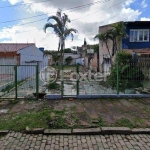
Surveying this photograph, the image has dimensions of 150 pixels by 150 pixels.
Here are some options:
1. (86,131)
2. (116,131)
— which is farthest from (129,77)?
(86,131)

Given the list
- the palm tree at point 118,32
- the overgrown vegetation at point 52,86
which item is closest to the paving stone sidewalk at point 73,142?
the overgrown vegetation at point 52,86

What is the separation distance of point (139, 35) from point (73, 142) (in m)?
15.2

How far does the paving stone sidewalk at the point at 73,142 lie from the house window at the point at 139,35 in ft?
45.2

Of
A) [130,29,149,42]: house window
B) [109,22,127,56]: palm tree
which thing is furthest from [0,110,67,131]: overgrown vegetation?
[130,29,149,42]: house window

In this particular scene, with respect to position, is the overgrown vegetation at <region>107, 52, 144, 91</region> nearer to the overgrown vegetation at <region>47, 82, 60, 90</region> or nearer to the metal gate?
the overgrown vegetation at <region>47, 82, 60, 90</region>

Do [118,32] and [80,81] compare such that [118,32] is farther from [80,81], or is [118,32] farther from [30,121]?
[30,121]

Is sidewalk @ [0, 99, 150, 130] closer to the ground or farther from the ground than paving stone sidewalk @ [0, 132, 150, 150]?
farther from the ground

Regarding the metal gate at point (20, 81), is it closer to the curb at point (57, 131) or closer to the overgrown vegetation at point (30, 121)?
the overgrown vegetation at point (30, 121)

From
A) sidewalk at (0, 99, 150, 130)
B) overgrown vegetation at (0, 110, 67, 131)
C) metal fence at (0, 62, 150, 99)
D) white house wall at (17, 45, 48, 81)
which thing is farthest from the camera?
white house wall at (17, 45, 48, 81)

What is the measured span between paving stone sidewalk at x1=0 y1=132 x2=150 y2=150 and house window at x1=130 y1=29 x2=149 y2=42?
13784 millimetres

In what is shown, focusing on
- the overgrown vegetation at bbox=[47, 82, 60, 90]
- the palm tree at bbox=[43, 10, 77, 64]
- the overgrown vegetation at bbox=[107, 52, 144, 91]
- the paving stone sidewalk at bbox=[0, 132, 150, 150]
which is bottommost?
the paving stone sidewalk at bbox=[0, 132, 150, 150]

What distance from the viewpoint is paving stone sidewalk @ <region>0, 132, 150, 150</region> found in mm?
3822

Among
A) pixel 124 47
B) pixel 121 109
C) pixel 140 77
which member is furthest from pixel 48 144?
pixel 124 47

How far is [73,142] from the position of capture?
407 cm
